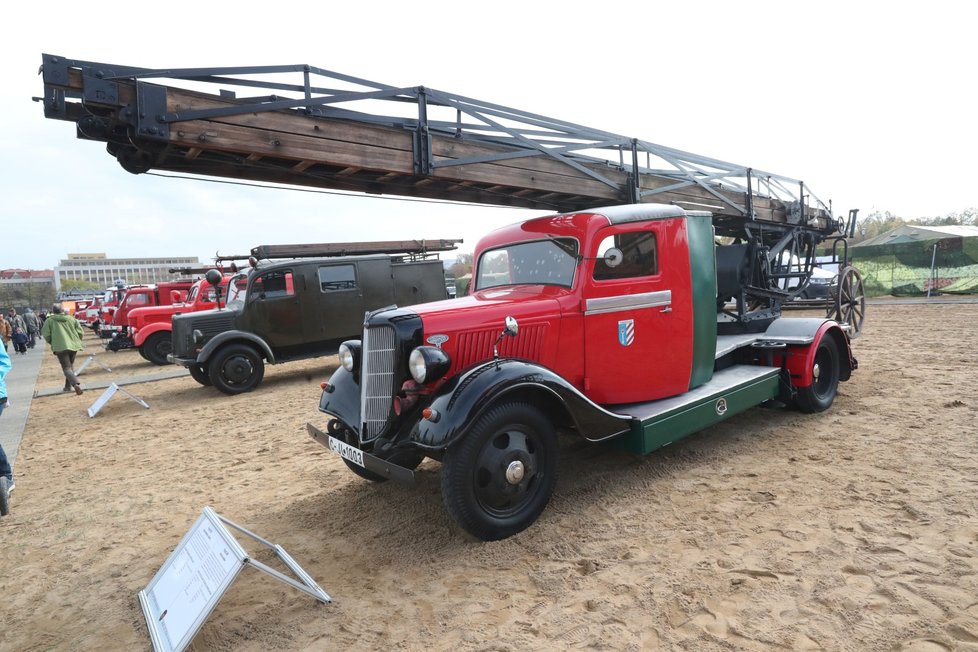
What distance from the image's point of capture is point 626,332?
12.9ft

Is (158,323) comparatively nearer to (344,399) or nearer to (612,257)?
(344,399)

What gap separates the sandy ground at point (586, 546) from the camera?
2.37 meters

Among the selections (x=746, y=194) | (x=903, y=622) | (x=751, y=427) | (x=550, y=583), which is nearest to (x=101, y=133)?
(x=550, y=583)

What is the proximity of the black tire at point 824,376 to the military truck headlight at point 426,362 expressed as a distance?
154 inches

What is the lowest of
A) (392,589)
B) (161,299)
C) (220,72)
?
(392,589)

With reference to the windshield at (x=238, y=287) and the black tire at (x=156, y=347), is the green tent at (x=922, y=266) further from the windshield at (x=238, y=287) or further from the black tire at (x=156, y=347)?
the black tire at (x=156, y=347)

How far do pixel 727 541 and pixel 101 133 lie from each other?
14.3 feet

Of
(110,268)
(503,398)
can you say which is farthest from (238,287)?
(110,268)

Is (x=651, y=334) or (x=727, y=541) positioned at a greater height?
(x=651, y=334)

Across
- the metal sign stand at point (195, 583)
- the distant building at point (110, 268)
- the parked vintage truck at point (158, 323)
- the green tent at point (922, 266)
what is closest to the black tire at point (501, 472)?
the metal sign stand at point (195, 583)

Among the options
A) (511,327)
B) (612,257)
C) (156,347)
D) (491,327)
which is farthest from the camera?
(156,347)

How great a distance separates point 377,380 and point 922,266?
24520 mm

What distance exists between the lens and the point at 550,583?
2719 millimetres

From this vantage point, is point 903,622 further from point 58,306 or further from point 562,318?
point 58,306
